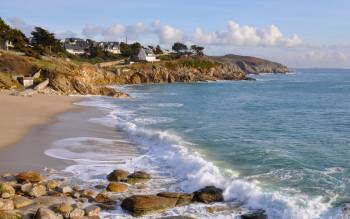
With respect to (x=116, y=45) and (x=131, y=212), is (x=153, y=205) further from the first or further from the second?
(x=116, y=45)

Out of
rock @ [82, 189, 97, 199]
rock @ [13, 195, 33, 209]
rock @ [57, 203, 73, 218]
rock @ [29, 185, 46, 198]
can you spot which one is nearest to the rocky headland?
rock @ [29, 185, 46, 198]

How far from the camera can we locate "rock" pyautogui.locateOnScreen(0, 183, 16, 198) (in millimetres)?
12891

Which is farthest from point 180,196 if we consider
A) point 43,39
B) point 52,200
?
point 43,39

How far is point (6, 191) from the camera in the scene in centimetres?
1309

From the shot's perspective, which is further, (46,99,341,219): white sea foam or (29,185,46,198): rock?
(29,185,46,198): rock

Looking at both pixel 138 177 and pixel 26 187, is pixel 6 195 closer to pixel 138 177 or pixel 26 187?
pixel 26 187

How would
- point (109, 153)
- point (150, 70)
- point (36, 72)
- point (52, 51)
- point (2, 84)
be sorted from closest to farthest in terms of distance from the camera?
1. point (109, 153)
2. point (2, 84)
3. point (36, 72)
4. point (52, 51)
5. point (150, 70)

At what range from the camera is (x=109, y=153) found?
20531 mm

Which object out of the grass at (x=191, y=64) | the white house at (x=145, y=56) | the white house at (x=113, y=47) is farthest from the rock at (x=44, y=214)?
the white house at (x=113, y=47)

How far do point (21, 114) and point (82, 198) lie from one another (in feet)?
68.3

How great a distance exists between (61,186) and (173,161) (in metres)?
5.80

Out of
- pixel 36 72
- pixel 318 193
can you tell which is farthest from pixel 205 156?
pixel 36 72

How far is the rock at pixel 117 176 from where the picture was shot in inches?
618

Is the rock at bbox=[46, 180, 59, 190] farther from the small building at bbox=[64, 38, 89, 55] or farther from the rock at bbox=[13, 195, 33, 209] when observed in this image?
the small building at bbox=[64, 38, 89, 55]
